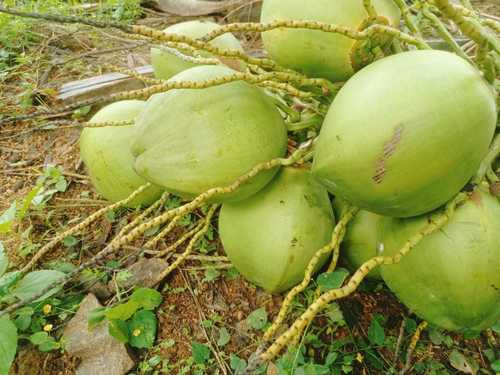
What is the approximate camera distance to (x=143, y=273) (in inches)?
61.8

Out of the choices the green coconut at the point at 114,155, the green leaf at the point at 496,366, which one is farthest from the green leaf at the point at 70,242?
the green leaf at the point at 496,366

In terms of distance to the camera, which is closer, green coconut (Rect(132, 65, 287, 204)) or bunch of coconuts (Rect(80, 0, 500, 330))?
bunch of coconuts (Rect(80, 0, 500, 330))

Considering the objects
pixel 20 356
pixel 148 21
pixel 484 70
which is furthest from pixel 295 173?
pixel 148 21

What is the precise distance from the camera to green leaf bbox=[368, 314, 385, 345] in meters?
1.32

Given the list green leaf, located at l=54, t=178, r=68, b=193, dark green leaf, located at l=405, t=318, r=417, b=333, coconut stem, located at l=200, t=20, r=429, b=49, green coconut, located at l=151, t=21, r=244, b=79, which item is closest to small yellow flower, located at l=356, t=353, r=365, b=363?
dark green leaf, located at l=405, t=318, r=417, b=333

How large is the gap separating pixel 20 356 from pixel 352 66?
1258 millimetres

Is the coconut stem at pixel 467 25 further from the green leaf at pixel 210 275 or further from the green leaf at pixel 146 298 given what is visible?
the green leaf at pixel 146 298

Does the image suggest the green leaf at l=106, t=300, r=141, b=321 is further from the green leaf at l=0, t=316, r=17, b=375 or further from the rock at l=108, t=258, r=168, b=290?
the green leaf at l=0, t=316, r=17, b=375

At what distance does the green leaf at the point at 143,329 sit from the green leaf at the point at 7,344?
32 centimetres

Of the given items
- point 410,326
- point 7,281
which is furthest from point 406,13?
point 7,281

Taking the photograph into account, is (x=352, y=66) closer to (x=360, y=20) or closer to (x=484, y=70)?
(x=360, y=20)

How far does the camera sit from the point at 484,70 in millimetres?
1152

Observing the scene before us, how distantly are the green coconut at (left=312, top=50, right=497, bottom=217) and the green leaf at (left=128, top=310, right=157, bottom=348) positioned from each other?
78 centimetres

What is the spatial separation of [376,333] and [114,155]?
3.33 feet
